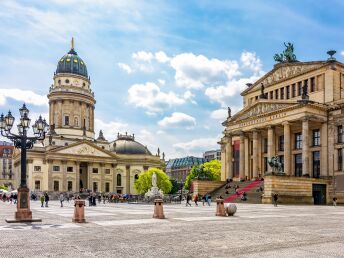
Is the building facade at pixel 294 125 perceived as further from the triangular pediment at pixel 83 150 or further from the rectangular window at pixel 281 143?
the triangular pediment at pixel 83 150

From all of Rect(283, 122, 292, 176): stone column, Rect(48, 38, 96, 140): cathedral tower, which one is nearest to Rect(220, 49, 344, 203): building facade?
Rect(283, 122, 292, 176): stone column

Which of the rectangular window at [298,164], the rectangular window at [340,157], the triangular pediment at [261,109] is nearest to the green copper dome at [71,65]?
the triangular pediment at [261,109]

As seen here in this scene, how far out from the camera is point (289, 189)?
5388 cm

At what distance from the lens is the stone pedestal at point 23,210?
78.7 feet

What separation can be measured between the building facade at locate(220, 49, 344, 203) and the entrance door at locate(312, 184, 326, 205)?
206cm

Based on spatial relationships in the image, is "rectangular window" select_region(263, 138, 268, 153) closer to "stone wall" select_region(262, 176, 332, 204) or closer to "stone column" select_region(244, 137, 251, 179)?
"stone column" select_region(244, 137, 251, 179)

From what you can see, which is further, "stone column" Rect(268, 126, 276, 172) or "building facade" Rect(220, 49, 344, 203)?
"stone column" Rect(268, 126, 276, 172)

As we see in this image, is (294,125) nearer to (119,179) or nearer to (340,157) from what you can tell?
(340,157)

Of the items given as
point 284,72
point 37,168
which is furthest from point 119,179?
point 284,72

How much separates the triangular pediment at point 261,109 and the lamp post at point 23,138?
41.3m

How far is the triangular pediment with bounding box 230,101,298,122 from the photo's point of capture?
61656mm

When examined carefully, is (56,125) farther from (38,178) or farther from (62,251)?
(62,251)

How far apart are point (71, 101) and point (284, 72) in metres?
72.1

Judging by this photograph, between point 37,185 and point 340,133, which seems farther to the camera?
point 37,185
